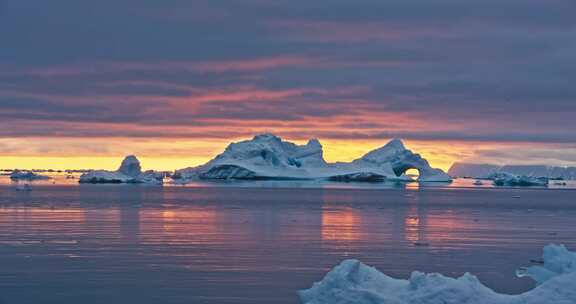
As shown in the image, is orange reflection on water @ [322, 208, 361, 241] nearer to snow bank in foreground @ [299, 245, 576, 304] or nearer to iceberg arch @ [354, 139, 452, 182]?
snow bank in foreground @ [299, 245, 576, 304]

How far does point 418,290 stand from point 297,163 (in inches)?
3640

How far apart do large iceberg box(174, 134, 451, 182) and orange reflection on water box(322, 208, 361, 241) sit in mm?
60186

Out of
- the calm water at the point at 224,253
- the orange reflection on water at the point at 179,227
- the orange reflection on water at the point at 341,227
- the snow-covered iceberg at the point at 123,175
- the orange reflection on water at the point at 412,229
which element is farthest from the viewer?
the snow-covered iceberg at the point at 123,175

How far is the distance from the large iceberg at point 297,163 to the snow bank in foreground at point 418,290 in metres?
83.0

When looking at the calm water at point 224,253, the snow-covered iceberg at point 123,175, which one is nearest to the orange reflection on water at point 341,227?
the calm water at point 224,253

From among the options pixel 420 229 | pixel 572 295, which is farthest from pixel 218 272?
pixel 420 229

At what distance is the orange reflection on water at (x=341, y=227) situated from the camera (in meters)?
23.4

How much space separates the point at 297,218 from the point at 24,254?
16.0 m

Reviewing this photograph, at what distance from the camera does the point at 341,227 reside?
27.7 meters

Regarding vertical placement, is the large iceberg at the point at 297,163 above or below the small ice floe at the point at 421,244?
above

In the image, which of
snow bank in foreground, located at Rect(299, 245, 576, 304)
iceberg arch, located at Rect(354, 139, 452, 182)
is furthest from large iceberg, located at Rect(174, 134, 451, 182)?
snow bank in foreground, located at Rect(299, 245, 576, 304)

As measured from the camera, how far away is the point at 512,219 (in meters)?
33.8

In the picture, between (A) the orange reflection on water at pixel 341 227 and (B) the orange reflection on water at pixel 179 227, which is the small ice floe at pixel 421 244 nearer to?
(A) the orange reflection on water at pixel 341 227

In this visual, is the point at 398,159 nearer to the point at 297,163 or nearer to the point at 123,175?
the point at 297,163
